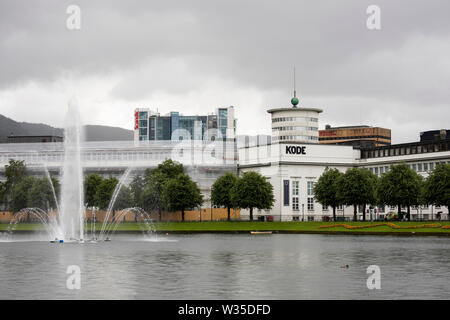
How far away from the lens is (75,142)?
81.0 meters

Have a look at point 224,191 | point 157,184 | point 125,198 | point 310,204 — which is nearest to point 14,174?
point 125,198

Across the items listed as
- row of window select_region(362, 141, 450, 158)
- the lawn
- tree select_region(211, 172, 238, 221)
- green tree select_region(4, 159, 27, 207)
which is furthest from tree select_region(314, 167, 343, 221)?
green tree select_region(4, 159, 27, 207)

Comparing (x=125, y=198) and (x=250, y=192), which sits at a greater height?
(x=250, y=192)

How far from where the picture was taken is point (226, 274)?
41.0 metres

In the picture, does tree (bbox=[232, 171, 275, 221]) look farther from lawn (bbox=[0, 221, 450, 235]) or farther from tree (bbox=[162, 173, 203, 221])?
lawn (bbox=[0, 221, 450, 235])

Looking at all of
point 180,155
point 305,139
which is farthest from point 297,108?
point 180,155

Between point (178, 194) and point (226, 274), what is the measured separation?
98737 millimetres

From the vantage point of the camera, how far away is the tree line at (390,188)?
113312 mm

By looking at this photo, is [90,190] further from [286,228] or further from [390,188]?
[390,188]

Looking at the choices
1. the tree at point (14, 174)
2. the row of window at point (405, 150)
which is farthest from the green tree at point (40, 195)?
the row of window at point (405, 150)

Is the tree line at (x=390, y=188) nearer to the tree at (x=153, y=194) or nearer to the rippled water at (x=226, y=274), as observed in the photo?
the tree at (x=153, y=194)

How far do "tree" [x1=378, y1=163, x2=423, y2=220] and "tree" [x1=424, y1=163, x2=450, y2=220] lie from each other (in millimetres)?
4132
